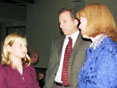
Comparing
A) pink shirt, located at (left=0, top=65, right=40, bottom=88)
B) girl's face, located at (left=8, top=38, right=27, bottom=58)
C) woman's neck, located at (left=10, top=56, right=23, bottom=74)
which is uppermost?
girl's face, located at (left=8, top=38, right=27, bottom=58)

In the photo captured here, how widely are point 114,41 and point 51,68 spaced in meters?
1.27

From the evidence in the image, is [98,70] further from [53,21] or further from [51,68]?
[53,21]

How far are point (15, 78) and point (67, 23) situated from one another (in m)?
0.93

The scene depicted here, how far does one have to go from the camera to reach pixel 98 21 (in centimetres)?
142

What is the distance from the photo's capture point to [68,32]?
95.9 inches

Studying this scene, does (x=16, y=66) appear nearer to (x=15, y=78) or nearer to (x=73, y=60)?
(x=15, y=78)

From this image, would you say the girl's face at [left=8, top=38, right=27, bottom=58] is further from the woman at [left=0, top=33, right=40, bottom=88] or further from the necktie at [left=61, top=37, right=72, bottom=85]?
the necktie at [left=61, top=37, right=72, bottom=85]

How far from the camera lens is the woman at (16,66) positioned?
6.63 feet

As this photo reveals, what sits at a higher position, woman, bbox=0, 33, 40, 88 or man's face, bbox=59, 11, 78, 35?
man's face, bbox=59, 11, 78, 35

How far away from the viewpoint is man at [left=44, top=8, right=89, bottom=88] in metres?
2.28

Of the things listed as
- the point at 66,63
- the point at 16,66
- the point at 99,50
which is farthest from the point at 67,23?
the point at 99,50

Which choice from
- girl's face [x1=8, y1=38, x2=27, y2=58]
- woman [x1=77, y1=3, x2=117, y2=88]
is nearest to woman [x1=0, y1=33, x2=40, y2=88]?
girl's face [x1=8, y1=38, x2=27, y2=58]

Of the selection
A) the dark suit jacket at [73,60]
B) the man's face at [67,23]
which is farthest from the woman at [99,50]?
the man's face at [67,23]

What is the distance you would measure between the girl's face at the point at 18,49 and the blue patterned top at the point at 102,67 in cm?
91
